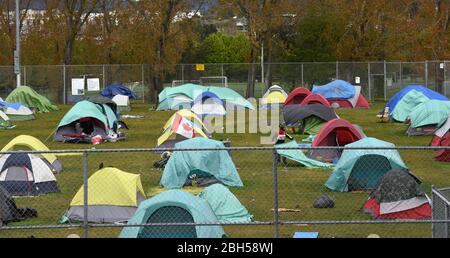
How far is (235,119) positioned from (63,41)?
2671 centimetres

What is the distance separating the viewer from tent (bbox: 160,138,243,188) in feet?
65.8

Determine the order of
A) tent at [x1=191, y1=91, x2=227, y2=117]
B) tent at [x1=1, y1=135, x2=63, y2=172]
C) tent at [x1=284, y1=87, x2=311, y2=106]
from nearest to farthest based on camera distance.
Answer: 1. tent at [x1=1, y1=135, x2=63, y2=172]
2. tent at [x1=191, y1=91, x2=227, y2=117]
3. tent at [x1=284, y1=87, x2=311, y2=106]

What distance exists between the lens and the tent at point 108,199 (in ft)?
54.1

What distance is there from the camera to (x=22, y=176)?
1912 centimetres

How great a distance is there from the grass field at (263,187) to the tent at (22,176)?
33 cm

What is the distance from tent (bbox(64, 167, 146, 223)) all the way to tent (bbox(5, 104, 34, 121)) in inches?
966

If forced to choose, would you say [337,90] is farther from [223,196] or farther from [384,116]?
[223,196]

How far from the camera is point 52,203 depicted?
18.4 m

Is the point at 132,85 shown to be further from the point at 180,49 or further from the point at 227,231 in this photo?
the point at 227,231

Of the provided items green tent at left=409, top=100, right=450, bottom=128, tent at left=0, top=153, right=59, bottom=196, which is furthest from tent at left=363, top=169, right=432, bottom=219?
green tent at left=409, top=100, right=450, bottom=128

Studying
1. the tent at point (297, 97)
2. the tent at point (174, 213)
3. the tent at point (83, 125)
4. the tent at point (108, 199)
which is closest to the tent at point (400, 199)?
the tent at point (174, 213)

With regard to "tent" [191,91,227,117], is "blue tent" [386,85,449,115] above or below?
above

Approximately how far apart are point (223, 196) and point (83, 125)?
51.5ft

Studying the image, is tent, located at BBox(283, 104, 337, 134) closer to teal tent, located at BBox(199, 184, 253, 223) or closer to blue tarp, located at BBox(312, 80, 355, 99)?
blue tarp, located at BBox(312, 80, 355, 99)
